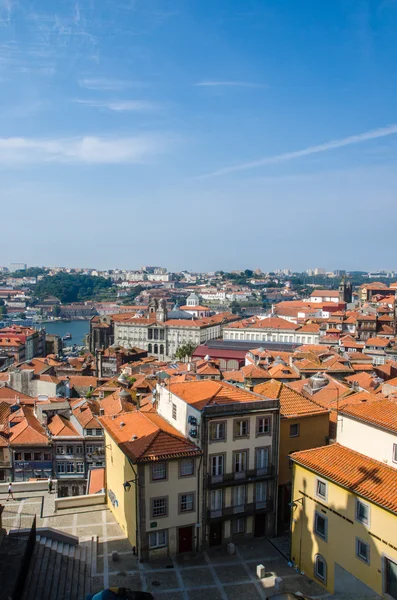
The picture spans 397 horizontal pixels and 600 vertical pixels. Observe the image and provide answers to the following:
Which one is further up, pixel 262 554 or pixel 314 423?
pixel 314 423

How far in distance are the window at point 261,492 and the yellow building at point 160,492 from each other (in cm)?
274

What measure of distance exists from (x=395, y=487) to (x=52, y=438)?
75.4ft

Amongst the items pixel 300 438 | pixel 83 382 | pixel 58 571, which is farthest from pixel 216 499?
pixel 83 382

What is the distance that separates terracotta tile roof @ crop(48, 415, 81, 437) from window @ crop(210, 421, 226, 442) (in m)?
15.4

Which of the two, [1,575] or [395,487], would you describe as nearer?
[1,575]

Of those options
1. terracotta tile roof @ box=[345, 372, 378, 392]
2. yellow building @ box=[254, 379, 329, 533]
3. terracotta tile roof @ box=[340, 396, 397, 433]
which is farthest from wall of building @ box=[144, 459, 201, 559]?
terracotta tile roof @ box=[345, 372, 378, 392]

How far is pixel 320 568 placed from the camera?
18922 millimetres

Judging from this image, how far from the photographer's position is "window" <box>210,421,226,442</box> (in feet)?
69.2

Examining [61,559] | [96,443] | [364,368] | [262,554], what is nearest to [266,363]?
[364,368]

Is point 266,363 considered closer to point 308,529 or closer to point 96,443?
point 96,443

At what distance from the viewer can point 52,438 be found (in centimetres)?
3309

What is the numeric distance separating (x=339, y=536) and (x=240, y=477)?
5076 millimetres

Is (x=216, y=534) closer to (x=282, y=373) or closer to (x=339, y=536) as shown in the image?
(x=339, y=536)

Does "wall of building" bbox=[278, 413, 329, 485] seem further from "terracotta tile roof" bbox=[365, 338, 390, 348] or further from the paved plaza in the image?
"terracotta tile roof" bbox=[365, 338, 390, 348]
